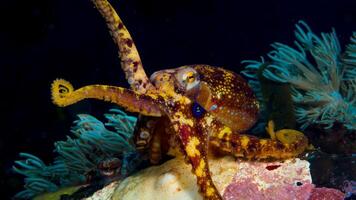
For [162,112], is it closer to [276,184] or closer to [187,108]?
[187,108]

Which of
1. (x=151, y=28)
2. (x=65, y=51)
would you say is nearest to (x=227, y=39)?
(x=151, y=28)

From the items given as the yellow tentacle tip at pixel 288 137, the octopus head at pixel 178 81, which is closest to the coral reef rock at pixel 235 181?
the yellow tentacle tip at pixel 288 137

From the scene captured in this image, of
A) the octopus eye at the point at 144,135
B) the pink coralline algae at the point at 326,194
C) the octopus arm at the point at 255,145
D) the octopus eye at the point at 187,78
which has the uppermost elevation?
the octopus eye at the point at 187,78

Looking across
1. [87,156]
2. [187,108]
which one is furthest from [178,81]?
[87,156]

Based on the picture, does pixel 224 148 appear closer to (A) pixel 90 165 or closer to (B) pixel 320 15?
(A) pixel 90 165

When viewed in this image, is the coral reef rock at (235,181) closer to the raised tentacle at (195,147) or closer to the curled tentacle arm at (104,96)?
the raised tentacle at (195,147)

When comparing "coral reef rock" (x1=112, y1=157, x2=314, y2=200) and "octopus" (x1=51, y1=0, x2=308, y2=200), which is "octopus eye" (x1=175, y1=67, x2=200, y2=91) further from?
"coral reef rock" (x1=112, y1=157, x2=314, y2=200)
